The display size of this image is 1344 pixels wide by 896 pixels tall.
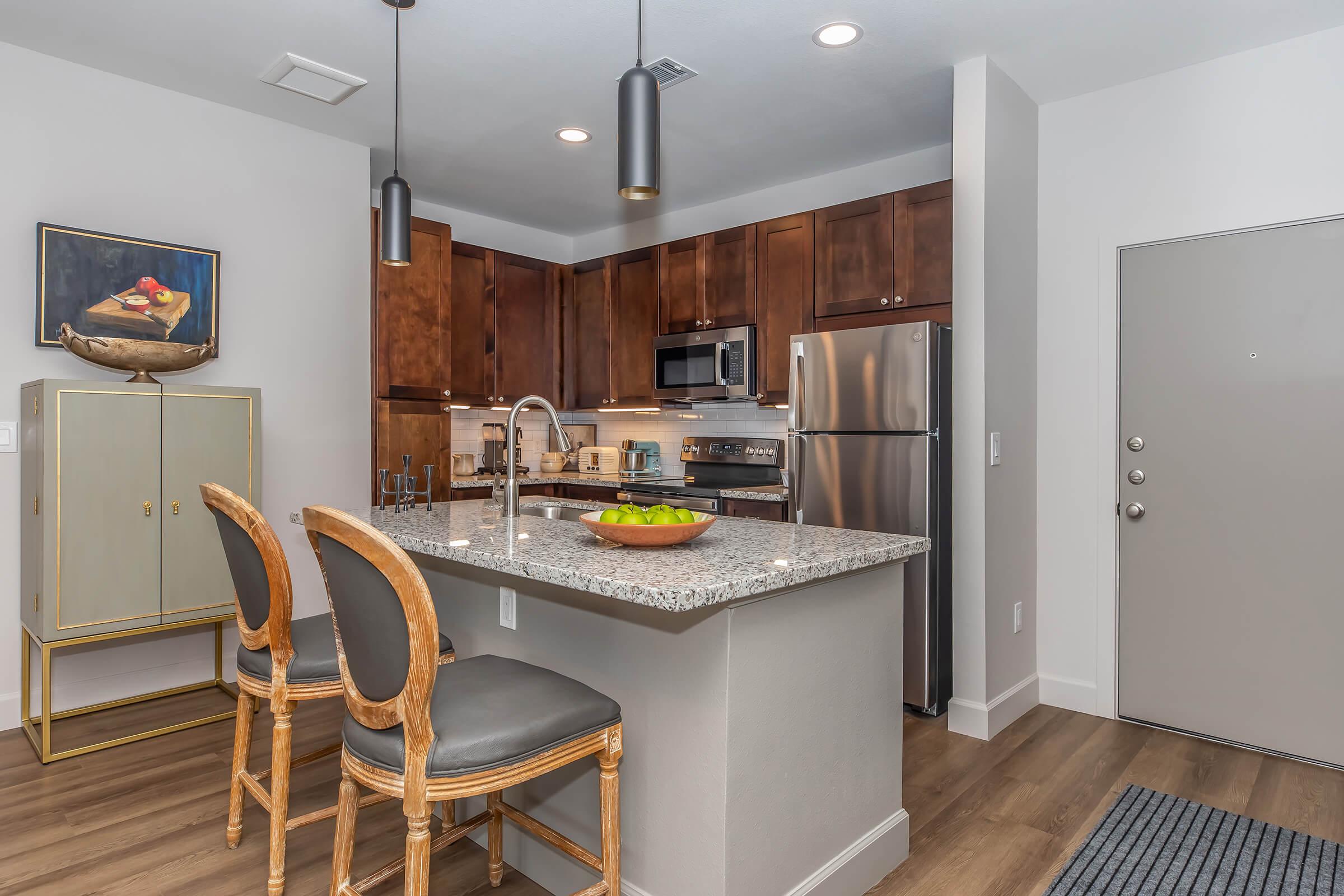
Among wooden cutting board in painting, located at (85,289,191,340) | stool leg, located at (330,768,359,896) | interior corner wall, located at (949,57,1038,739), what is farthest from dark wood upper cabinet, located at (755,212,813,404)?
stool leg, located at (330,768,359,896)

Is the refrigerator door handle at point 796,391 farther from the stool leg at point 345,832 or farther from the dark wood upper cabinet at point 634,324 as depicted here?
the stool leg at point 345,832

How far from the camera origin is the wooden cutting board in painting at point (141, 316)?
10.3 feet

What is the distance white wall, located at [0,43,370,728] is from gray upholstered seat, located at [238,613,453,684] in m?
1.74

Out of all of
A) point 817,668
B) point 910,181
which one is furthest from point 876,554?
point 910,181

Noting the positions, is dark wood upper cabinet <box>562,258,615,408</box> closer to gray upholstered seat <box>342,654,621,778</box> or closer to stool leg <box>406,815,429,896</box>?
gray upholstered seat <box>342,654,621,778</box>

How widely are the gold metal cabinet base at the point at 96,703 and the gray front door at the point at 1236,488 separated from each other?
3562mm

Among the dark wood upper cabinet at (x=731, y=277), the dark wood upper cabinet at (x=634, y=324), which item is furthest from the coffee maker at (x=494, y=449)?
the dark wood upper cabinet at (x=731, y=277)

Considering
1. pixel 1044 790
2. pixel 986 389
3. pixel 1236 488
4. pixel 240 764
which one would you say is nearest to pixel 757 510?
pixel 986 389

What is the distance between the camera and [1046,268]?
3439 millimetres

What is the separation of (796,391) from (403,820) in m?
2.33

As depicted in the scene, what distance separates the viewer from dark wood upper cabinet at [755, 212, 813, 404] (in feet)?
13.3

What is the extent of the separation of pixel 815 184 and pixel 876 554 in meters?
3.20

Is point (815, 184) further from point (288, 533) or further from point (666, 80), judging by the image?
point (288, 533)

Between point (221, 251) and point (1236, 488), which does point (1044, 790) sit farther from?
point (221, 251)
